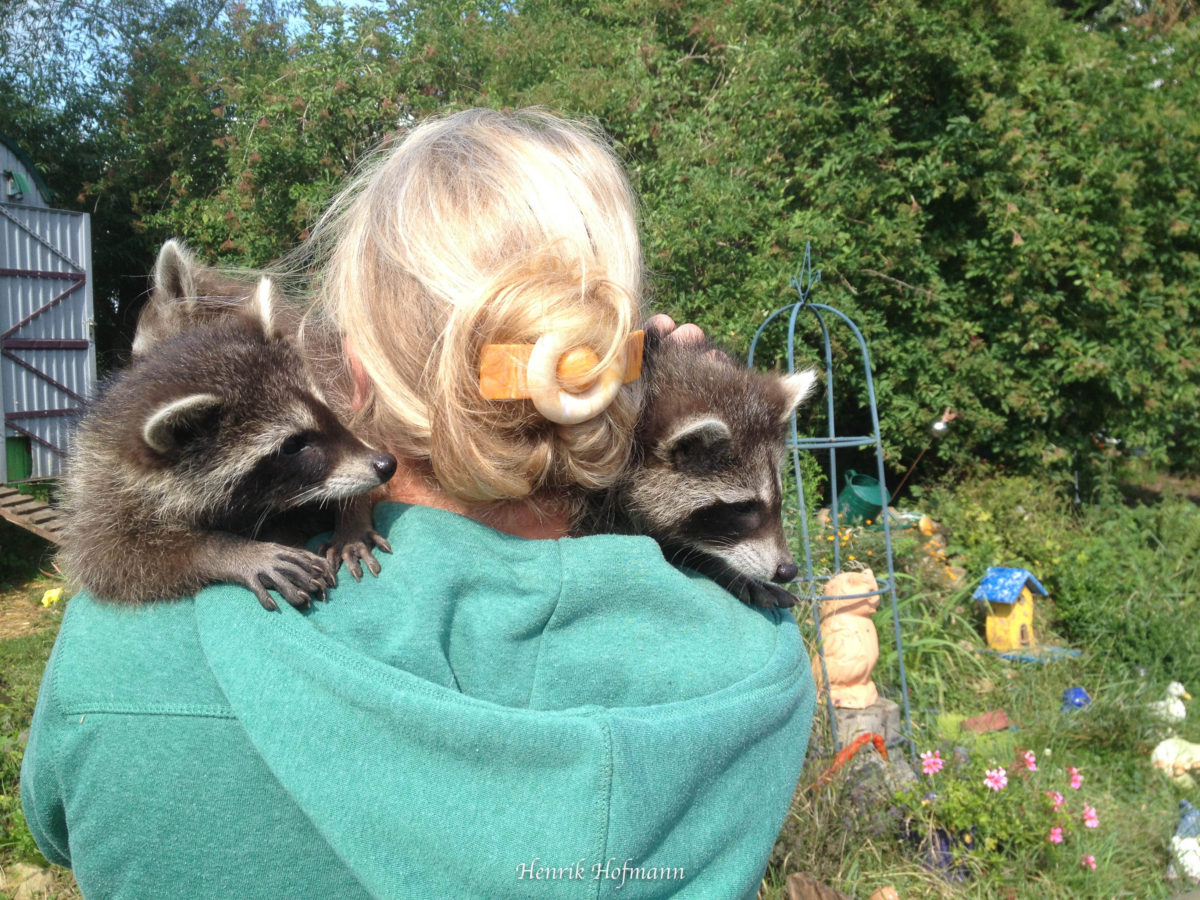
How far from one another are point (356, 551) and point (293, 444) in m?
0.81

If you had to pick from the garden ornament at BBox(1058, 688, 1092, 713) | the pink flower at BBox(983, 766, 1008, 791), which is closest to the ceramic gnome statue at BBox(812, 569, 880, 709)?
the pink flower at BBox(983, 766, 1008, 791)

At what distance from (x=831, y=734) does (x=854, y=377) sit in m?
3.54

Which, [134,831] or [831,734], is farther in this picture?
[831,734]

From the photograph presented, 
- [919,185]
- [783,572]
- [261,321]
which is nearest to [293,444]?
[261,321]

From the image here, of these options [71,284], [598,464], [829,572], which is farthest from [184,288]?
[71,284]

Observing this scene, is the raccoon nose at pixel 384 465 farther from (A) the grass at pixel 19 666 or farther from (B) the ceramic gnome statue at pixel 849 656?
(B) the ceramic gnome statue at pixel 849 656

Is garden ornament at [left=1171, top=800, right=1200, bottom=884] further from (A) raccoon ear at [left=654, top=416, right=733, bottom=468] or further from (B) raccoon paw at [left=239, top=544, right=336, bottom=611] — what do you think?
(B) raccoon paw at [left=239, top=544, right=336, bottom=611]

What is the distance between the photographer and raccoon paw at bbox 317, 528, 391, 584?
176cm

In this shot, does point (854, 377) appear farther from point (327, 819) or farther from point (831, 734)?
point (327, 819)

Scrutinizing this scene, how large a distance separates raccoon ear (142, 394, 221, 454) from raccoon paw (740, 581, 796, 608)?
1592 mm

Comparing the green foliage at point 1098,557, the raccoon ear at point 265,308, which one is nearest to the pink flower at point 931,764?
the green foliage at point 1098,557

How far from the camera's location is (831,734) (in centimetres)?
450

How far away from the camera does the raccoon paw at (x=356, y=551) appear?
5.76ft

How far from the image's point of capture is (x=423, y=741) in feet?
4.20
